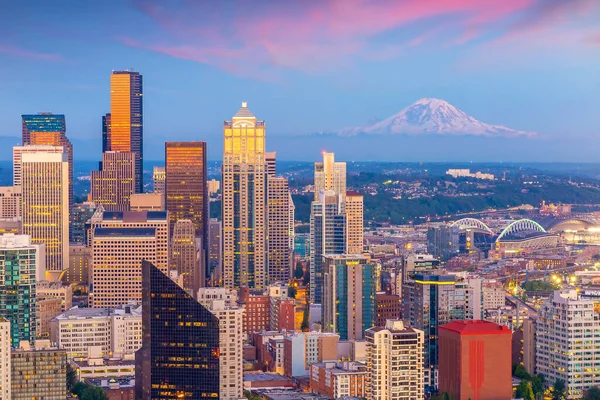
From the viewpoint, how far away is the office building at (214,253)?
5659cm

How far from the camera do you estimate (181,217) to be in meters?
61.5

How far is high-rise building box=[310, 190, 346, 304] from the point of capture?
51375mm

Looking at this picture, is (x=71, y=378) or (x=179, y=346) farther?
(x=71, y=378)

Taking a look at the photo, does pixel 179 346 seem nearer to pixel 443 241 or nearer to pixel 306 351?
pixel 306 351

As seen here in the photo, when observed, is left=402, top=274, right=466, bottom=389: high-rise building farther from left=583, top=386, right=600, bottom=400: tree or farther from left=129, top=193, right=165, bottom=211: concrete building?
left=129, top=193, right=165, bottom=211: concrete building

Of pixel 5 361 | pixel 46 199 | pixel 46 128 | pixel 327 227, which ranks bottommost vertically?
pixel 5 361

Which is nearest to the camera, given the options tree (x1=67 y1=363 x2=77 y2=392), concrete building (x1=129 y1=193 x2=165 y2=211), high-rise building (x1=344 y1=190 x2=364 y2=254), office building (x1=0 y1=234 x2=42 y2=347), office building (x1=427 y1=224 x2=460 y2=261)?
tree (x1=67 y1=363 x2=77 y2=392)

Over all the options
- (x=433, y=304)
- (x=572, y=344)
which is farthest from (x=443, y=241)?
(x=572, y=344)

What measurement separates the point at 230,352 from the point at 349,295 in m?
9.52

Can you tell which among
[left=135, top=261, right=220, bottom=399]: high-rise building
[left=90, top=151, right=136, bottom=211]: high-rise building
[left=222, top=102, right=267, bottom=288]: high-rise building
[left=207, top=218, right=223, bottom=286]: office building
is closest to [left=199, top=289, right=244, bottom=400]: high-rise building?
[left=135, top=261, right=220, bottom=399]: high-rise building

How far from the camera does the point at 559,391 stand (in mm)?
32469

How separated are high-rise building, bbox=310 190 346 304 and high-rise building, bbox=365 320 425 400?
1915 centimetres

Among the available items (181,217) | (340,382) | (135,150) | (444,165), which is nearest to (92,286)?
(181,217)

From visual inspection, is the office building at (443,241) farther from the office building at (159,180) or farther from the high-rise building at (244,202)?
the office building at (159,180)
